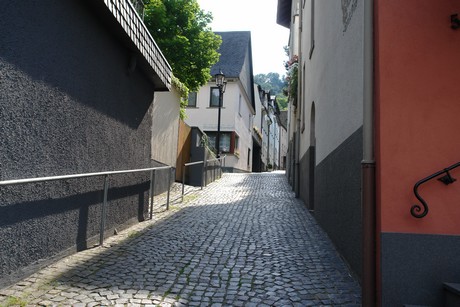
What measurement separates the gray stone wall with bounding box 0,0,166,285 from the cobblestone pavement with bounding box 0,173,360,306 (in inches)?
13.8

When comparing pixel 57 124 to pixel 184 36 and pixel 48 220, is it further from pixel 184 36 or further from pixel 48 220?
pixel 184 36

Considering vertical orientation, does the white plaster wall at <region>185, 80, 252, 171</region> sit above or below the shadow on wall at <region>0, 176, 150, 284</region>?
above

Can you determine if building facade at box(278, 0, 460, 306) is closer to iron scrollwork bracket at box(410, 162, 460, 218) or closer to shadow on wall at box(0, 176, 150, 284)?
iron scrollwork bracket at box(410, 162, 460, 218)

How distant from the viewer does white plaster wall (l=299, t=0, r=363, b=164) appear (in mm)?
4773

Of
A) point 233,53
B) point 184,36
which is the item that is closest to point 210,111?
point 233,53

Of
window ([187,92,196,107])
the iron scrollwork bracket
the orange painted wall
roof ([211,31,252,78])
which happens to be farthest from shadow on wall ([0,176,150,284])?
roof ([211,31,252,78])

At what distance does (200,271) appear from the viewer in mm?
4855

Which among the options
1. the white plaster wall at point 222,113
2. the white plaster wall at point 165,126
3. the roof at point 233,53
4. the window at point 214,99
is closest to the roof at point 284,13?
the roof at point 233,53

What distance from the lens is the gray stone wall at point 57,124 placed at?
12.6ft

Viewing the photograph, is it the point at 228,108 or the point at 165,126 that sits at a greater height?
the point at 228,108

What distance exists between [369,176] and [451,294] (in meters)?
1.14

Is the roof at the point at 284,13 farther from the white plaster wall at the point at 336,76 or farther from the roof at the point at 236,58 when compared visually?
the white plaster wall at the point at 336,76

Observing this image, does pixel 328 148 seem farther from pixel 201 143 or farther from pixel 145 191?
pixel 201 143

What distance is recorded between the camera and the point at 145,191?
8.11m
